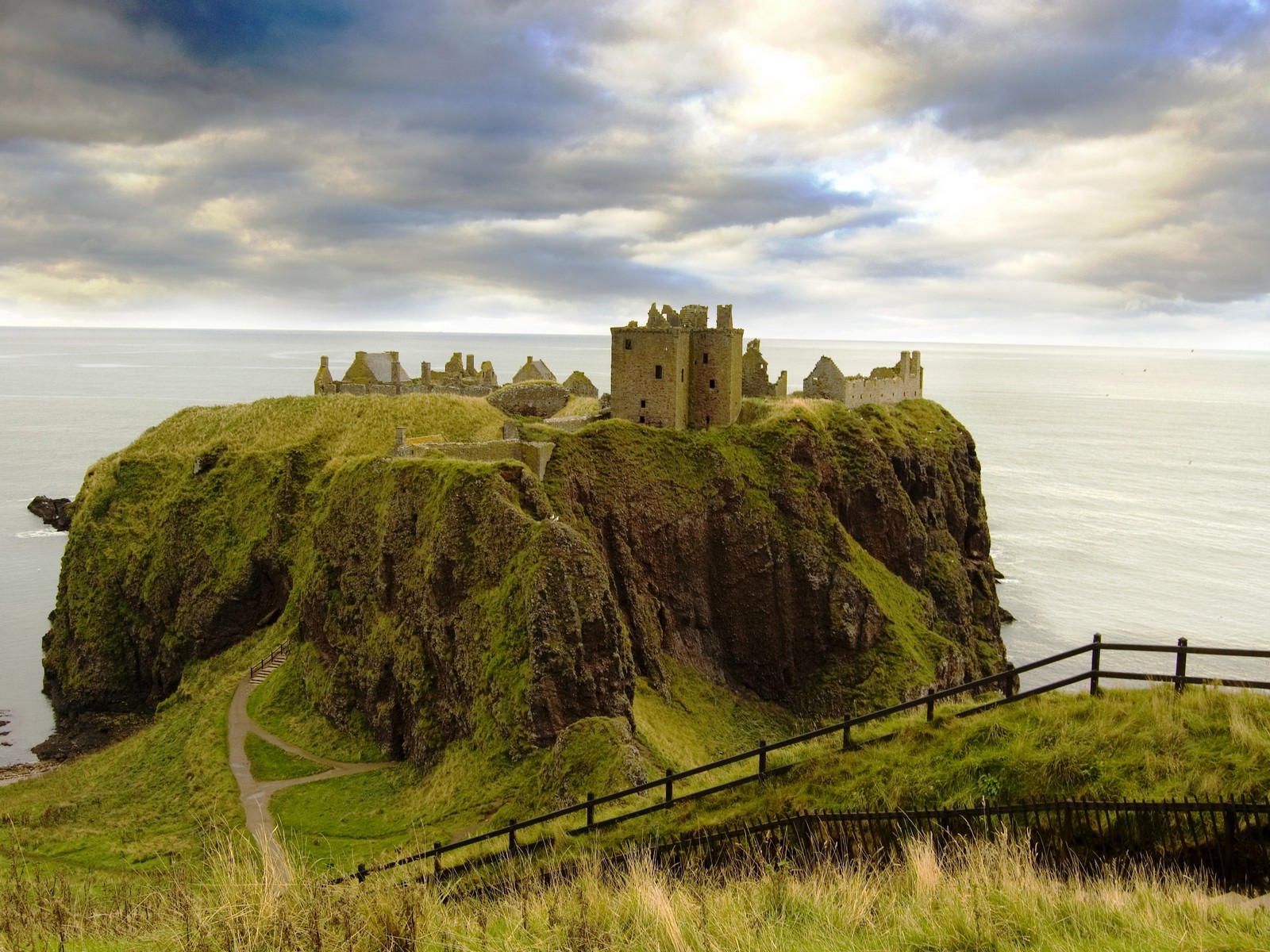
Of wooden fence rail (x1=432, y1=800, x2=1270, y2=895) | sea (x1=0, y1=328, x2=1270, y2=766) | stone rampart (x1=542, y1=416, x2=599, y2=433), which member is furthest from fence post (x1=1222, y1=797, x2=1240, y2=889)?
sea (x1=0, y1=328, x2=1270, y2=766)

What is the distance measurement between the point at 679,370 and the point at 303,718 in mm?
31874

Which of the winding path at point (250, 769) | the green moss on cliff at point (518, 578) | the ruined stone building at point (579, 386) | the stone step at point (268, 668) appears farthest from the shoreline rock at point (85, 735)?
the ruined stone building at point (579, 386)

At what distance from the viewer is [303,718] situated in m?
47.9

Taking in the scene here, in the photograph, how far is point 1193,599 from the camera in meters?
90.2

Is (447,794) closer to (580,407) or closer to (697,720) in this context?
(697,720)

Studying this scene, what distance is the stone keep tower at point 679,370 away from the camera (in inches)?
2453

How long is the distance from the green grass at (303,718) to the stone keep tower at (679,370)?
26055 mm

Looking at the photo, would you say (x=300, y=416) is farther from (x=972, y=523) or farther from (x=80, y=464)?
(x=80, y=464)

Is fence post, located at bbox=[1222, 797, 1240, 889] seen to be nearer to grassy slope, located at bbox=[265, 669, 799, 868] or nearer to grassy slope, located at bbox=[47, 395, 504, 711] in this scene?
grassy slope, located at bbox=[265, 669, 799, 868]

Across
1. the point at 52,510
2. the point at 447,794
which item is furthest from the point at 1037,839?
the point at 52,510

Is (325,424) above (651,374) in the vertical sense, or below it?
below

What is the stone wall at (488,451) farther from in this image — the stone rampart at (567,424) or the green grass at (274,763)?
the green grass at (274,763)

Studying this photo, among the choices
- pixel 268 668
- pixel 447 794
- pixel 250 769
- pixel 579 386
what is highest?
pixel 579 386

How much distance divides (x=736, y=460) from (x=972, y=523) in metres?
33.7
